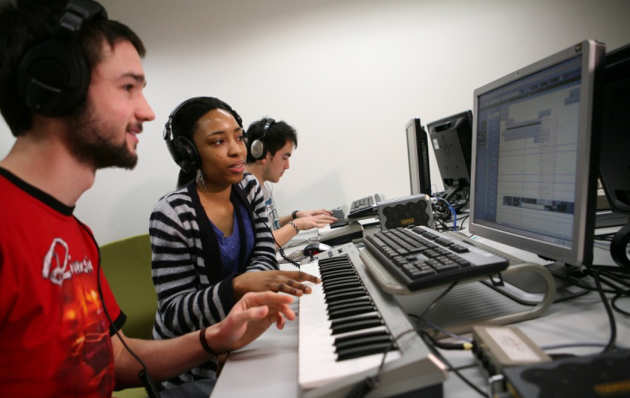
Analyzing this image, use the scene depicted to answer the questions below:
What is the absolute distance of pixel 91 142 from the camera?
0.61 meters

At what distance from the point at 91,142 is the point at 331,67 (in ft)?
7.00

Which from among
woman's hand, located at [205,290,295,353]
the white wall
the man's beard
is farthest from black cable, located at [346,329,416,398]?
the white wall

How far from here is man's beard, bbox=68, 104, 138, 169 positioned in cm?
60

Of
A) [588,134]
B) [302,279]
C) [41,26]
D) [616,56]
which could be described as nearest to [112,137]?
[41,26]

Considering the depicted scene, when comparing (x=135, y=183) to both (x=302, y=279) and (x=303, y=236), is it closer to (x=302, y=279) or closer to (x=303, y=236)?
(x=303, y=236)

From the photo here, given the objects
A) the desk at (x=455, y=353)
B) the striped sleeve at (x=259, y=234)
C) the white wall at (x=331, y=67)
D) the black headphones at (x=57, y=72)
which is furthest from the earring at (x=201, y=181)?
the white wall at (x=331, y=67)

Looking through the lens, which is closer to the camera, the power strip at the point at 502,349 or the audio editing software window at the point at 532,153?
the power strip at the point at 502,349

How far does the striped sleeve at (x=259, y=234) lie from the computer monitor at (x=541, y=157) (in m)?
0.67

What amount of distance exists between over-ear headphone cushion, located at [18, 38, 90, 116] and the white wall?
1916mm

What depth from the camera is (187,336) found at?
2.25 feet

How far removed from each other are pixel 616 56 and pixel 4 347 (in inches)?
47.4

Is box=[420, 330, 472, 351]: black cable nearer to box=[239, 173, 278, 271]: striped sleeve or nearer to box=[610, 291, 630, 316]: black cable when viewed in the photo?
box=[610, 291, 630, 316]: black cable

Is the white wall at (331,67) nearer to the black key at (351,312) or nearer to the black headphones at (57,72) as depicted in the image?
the black headphones at (57,72)

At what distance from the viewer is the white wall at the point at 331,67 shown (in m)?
2.33
